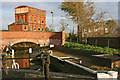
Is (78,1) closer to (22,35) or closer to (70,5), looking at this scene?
(70,5)

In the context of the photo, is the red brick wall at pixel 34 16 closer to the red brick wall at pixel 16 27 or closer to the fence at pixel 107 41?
the red brick wall at pixel 16 27

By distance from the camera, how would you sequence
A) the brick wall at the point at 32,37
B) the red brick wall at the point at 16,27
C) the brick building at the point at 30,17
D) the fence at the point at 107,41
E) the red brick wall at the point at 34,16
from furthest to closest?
the red brick wall at the point at 34,16
the brick building at the point at 30,17
the red brick wall at the point at 16,27
the brick wall at the point at 32,37
the fence at the point at 107,41

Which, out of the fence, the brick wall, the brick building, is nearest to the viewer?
the fence

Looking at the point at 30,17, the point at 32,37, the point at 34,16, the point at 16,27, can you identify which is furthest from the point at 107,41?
the point at 34,16

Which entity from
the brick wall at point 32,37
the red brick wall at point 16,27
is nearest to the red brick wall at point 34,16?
the red brick wall at point 16,27

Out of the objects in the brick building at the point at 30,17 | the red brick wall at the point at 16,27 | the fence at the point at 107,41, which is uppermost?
the brick building at the point at 30,17

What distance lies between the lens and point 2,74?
6039 millimetres

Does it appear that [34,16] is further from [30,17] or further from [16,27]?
[16,27]

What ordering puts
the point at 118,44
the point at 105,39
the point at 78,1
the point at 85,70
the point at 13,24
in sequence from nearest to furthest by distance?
the point at 85,70 < the point at 118,44 < the point at 105,39 < the point at 78,1 < the point at 13,24

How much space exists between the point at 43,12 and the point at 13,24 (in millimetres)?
14109

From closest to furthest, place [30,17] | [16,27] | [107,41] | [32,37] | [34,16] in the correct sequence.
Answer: [107,41] → [32,37] → [16,27] → [30,17] → [34,16]

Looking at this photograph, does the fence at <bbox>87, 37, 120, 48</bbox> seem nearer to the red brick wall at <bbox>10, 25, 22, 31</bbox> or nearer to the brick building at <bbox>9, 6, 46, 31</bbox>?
the red brick wall at <bbox>10, 25, 22, 31</bbox>

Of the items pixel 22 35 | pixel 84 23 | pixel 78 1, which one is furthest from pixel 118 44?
pixel 22 35

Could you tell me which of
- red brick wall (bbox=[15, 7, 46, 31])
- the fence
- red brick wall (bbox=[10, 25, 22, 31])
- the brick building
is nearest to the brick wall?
the fence
